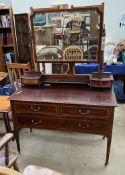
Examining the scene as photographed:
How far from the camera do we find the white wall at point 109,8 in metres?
3.34

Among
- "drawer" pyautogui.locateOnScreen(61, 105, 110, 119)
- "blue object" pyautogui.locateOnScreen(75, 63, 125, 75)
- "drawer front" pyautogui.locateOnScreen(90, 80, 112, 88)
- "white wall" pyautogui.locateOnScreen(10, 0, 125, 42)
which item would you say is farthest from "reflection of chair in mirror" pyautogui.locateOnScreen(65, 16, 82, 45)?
"white wall" pyautogui.locateOnScreen(10, 0, 125, 42)

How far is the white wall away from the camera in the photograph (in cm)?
334

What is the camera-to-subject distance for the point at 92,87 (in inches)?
80.1

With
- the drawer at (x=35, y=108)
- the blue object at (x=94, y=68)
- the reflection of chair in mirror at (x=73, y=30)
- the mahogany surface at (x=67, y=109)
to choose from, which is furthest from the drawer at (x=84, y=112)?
the blue object at (x=94, y=68)

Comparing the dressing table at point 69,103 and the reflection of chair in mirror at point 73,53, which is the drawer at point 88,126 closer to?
the dressing table at point 69,103

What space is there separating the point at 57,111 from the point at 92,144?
2.50 feet

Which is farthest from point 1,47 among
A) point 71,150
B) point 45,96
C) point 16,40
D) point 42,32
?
point 71,150

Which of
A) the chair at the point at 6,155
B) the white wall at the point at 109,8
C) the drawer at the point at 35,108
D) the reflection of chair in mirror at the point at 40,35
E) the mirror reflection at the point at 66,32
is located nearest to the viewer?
the chair at the point at 6,155

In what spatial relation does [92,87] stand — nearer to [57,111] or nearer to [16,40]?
[57,111]

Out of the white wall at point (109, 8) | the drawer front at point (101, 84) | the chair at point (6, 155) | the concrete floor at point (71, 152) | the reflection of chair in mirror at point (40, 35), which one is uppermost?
the white wall at point (109, 8)

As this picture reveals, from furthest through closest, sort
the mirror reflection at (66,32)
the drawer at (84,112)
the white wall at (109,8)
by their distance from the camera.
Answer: the white wall at (109,8), the mirror reflection at (66,32), the drawer at (84,112)

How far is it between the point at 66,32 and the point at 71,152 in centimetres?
135

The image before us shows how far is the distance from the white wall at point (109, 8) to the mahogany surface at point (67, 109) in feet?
6.20

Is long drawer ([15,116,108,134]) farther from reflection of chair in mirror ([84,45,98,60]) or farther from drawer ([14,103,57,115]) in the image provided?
reflection of chair in mirror ([84,45,98,60])
